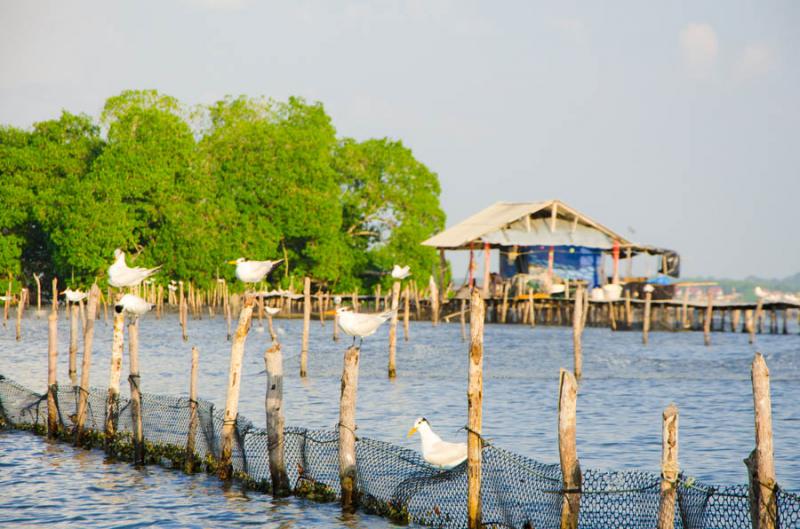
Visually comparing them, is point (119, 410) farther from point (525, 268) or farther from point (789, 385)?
point (525, 268)

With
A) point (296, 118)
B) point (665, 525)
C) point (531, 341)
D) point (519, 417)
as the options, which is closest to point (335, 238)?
point (296, 118)

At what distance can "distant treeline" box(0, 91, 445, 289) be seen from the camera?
209 feet

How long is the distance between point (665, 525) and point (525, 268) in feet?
159

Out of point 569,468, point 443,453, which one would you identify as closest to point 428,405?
point 443,453

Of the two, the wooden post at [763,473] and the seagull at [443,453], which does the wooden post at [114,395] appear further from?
the wooden post at [763,473]

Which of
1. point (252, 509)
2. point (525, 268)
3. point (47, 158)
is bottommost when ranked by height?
point (252, 509)

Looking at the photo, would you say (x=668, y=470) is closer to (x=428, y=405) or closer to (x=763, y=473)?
(x=763, y=473)

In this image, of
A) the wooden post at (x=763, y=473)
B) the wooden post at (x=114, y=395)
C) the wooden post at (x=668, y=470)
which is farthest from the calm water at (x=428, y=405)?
the wooden post at (x=763, y=473)

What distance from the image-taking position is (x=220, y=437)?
15398 mm

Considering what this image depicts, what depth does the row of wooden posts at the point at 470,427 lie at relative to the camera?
9.85m

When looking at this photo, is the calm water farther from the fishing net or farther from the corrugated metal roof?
the corrugated metal roof

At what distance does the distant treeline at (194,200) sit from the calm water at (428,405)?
14.5m

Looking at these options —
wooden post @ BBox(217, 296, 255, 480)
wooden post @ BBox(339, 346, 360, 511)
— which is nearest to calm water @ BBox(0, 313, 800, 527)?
wooden post @ BBox(217, 296, 255, 480)

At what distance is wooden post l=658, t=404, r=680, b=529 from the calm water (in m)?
3.69
